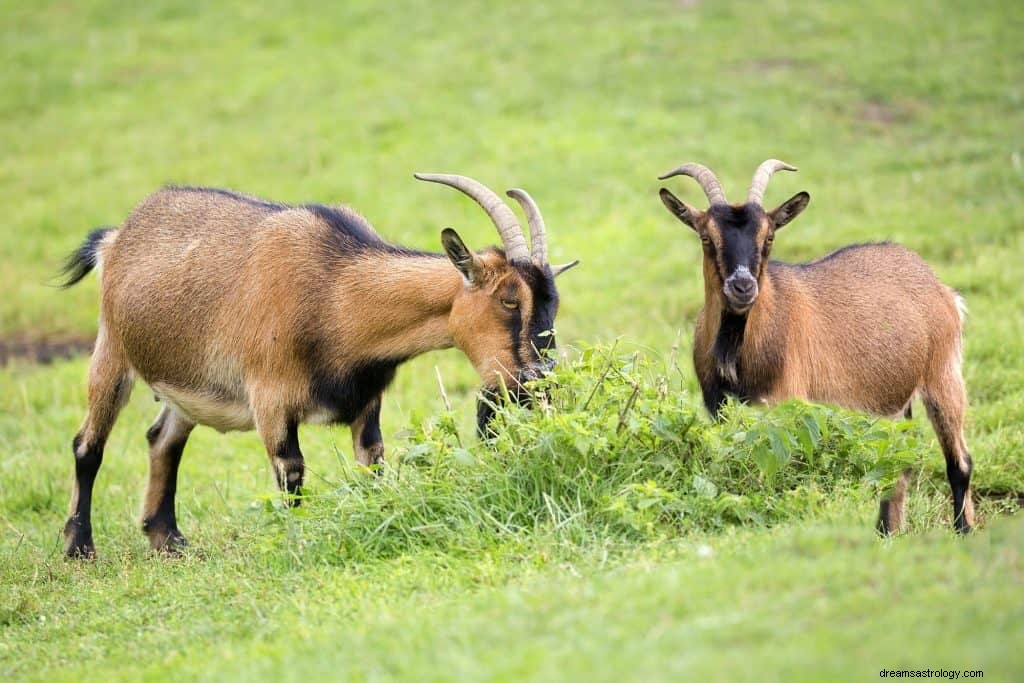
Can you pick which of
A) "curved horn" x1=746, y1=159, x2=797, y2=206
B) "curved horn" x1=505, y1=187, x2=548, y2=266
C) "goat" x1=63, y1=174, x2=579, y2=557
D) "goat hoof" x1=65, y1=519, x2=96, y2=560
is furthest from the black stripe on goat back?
"curved horn" x1=746, y1=159, x2=797, y2=206

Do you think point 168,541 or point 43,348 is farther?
point 43,348

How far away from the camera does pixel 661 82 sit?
55.4 feet

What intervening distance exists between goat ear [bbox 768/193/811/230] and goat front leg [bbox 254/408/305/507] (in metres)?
2.83

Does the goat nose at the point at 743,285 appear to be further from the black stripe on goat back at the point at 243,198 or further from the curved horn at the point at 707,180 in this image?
the black stripe on goat back at the point at 243,198

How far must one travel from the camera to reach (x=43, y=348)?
12.8 meters

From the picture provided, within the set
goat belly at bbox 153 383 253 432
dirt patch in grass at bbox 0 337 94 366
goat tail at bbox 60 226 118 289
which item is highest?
goat tail at bbox 60 226 118 289

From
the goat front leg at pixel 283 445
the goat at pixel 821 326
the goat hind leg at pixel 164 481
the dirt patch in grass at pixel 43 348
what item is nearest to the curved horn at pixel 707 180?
the goat at pixel 821 326

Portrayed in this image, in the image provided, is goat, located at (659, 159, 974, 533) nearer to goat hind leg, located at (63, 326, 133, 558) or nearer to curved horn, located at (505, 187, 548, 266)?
curved horn, located at (505, 187, 548, 266)

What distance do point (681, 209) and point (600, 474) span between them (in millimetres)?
1868

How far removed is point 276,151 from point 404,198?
2757mm

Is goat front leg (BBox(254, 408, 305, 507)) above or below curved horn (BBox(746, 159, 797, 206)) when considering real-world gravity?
below

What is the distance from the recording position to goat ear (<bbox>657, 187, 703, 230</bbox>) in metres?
7.07

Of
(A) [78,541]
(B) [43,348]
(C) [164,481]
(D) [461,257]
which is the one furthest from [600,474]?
(B) [43,348]

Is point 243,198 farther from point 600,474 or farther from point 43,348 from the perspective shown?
point 43,348
